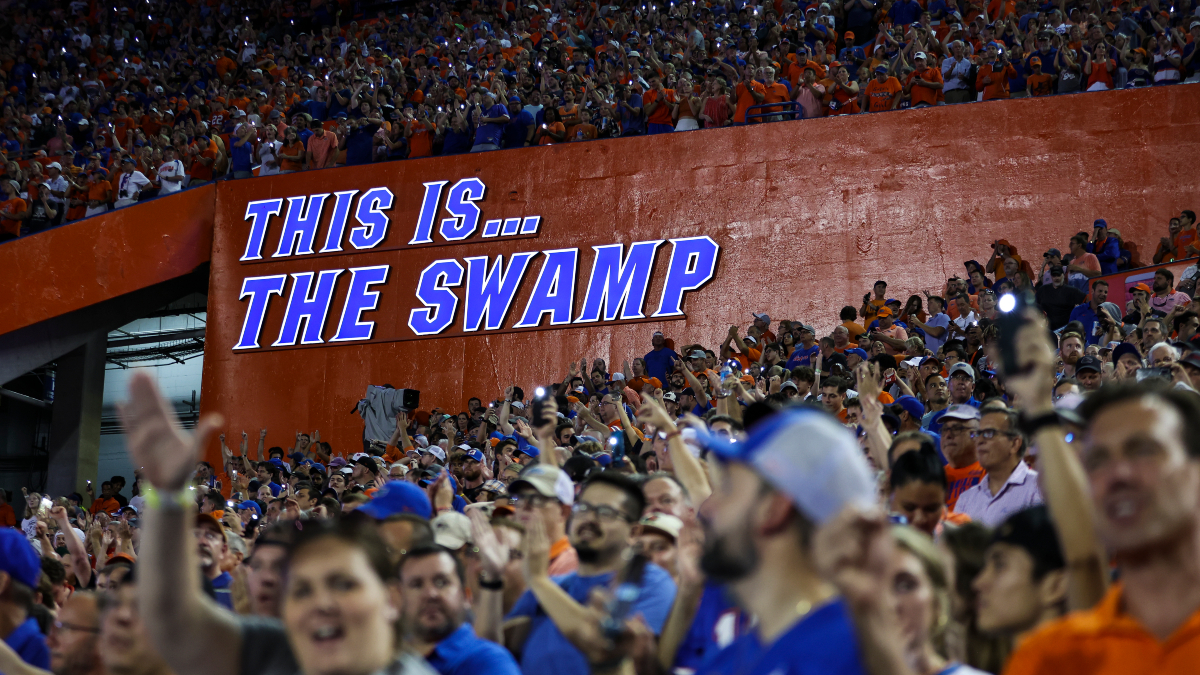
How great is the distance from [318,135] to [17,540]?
13.3 metres

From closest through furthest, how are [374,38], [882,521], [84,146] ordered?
[882,521] < [84,146] < [374,38]

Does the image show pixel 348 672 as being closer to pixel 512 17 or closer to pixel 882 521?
pixel 882 521

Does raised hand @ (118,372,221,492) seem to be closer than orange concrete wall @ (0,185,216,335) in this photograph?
Yes

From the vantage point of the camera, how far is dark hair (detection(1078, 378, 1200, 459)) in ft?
6.80

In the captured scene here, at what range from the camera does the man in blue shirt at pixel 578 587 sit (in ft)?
10.9

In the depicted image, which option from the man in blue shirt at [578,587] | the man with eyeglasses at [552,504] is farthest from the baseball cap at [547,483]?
the man in blue shirt at [578,587]

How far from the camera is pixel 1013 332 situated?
255cm

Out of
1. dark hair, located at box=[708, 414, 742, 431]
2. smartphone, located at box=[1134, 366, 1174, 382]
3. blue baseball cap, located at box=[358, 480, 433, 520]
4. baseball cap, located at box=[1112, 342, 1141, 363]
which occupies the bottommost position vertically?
blue baseball cap, located at box=[358, 480, 433, 520]

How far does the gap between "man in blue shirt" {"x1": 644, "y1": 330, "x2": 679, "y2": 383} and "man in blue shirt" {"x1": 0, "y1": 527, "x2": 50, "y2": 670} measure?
8.87 meters

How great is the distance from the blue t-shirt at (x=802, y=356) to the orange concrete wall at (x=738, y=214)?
10.8 feet

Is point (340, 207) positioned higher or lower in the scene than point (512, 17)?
lower

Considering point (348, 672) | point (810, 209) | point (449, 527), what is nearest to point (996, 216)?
point (810, 209)

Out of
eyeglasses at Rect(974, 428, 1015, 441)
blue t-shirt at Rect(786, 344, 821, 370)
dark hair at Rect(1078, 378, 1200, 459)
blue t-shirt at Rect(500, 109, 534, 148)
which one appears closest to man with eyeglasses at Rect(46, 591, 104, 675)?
dark hair at Rect(1078, 378, 1200, 459)

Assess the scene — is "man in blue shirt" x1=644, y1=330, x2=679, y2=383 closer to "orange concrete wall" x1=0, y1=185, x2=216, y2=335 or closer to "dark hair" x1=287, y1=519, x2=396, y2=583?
"orange concrete wall" x1=0, y1=185, x2=216, y2=335
